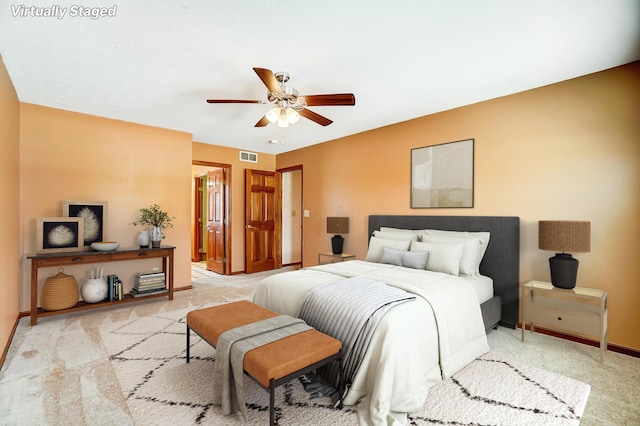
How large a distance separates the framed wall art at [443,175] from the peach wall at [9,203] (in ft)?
14.9

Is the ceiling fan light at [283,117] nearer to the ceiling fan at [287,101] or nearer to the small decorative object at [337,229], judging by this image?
the ceiling fan at [287,101]

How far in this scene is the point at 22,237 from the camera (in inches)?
143

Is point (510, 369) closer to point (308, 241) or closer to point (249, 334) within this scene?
point (249, 334)

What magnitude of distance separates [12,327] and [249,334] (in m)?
3.02

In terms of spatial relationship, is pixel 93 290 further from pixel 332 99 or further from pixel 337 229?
pixel 332 99

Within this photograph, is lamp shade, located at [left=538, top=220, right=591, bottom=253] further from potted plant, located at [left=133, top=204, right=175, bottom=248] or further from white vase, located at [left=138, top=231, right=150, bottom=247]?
white vase, located at [left=138, top=231, right=150, bottom=247]

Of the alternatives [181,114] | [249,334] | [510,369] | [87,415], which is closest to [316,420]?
[249,334]

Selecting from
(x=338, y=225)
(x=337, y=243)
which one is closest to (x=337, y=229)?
(x=338, y=225)

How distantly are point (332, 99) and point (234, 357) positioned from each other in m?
2.15

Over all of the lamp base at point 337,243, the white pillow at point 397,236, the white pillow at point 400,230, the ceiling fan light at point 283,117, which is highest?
the ceiling fan light at point 283,117

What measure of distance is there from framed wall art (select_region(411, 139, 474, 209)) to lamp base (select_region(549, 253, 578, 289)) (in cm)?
→ 113

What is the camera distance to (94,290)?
3791mm

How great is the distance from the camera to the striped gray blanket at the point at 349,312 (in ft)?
6.64

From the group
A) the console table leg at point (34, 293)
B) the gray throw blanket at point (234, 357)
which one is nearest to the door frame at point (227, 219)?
the console table leg at point (34, 293)
